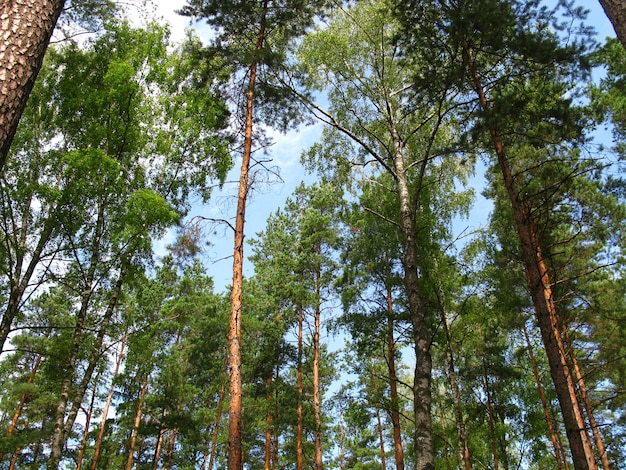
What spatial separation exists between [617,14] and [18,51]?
439cm

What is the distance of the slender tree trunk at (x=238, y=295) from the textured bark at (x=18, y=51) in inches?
193

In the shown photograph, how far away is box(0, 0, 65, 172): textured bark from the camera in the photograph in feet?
7.15

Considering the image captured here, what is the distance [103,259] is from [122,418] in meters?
11.2

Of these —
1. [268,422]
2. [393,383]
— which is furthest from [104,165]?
[268,422]

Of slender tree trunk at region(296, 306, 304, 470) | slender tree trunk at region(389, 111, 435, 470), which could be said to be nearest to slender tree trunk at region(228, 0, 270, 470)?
slender tree trunk at region(389, 111, 435, 470)

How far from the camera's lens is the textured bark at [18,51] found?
7.15 feet

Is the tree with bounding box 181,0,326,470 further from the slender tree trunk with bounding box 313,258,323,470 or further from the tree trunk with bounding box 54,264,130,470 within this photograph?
the slender tree trunk with bounding box 313,258,323,470

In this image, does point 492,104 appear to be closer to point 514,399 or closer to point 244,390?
point 514,399

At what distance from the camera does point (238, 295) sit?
7.04 m

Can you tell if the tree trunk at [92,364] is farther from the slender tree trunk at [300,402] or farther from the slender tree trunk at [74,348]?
the slender tree trunk at [300,402]

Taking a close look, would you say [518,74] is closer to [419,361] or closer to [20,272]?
[419,361]

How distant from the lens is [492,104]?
7285 mm

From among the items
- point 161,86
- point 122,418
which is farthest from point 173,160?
point 122,418

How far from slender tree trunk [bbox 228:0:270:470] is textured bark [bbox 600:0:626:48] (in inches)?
Result: 237
